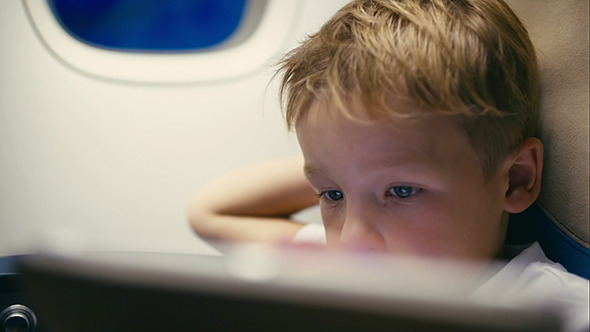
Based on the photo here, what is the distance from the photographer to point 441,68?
590 millimetres

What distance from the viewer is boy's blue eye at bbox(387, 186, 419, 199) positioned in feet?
2.11

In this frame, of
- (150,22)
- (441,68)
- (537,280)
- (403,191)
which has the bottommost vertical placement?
(537,280)

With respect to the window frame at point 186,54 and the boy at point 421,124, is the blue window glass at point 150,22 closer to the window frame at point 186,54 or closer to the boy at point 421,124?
the window frame at point 186,54

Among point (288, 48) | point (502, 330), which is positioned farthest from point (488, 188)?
point (288, 48)

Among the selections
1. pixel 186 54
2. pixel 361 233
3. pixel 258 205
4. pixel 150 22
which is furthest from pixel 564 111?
pixel 150 22

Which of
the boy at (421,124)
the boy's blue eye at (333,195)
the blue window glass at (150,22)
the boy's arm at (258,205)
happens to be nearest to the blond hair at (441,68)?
the boy at (421,124)

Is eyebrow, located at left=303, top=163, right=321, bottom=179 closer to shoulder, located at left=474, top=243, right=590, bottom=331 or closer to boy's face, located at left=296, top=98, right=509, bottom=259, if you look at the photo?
boy's face, located at left=296, top=98, right=509, bottom=259

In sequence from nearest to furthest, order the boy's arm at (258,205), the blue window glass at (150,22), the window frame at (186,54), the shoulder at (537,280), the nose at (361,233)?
the shoulder at (537,280) < the nose at (361,233) < the boy's arm at (258,205) < the window frame at (186,54) < the blue window glass at (150,22)

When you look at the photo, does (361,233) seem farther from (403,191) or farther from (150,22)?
(150,22)

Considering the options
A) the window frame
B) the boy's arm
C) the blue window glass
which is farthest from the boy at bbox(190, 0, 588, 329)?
the blue window glass

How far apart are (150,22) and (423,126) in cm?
95

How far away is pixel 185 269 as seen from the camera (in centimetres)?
27

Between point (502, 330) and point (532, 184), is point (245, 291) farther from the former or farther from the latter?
point (532, 184)

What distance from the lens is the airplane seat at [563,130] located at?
61 centimetres
